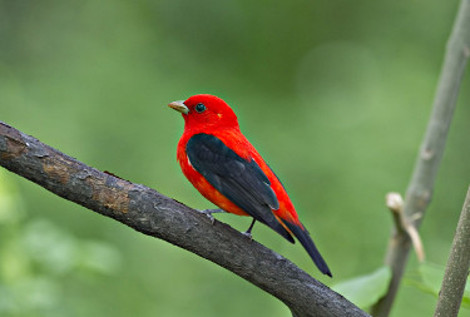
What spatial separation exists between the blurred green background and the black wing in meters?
2.51

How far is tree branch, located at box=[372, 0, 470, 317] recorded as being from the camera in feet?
11.5

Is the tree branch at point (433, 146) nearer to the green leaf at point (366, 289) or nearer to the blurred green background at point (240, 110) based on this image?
the green leaf at point (366, 289)

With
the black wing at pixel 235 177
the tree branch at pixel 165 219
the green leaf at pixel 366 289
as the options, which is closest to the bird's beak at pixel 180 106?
the black wing at pixel 235 177

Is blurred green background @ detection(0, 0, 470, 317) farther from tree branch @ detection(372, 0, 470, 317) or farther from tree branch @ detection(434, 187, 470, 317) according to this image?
tree branch @ detection(434, 187, 470, 317)

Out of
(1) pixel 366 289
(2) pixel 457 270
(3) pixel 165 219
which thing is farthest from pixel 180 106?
(2) pixel 457 270

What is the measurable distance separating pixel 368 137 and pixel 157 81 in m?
2.25

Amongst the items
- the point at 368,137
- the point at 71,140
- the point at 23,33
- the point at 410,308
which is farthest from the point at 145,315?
the point at 23,33

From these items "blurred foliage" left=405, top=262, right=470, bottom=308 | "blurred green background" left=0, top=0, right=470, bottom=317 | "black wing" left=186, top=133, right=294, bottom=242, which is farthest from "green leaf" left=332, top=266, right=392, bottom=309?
"blurred green background" left=0, top=0, right=470, bottom=317

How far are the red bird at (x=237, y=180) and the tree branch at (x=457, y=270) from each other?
1.41 ft

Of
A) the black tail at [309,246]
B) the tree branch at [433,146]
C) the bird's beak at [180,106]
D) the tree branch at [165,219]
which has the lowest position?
the tree branch at [165,219]

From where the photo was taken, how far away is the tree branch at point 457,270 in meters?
2.25

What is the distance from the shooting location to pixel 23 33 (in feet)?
24.4

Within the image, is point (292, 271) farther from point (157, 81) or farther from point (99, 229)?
point (157, 81)

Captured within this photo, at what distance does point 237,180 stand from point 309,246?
39 cm
